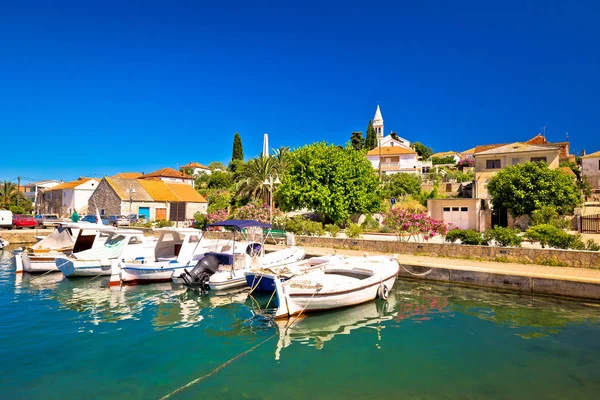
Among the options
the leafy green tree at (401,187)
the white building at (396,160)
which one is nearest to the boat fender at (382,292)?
the leafy green tree at (401,187)

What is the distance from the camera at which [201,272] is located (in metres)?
15.9

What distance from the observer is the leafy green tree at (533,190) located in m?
28.7

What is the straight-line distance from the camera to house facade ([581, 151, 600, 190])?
1845 inches

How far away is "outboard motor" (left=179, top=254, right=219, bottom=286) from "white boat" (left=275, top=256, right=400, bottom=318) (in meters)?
4.85

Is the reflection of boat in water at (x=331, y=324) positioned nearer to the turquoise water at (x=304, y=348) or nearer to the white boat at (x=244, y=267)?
the turquoise water at (x=304, y=348)

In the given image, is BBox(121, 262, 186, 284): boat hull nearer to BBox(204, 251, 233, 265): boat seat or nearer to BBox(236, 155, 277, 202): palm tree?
BBox(204, 251, 233, 265): boat seat

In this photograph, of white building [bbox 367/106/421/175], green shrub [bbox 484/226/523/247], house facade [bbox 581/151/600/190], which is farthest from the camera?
white building [bbox 367/106/421/175]

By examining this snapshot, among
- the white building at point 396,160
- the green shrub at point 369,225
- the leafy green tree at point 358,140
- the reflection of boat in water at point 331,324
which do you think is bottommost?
the reflection of boat in water at point 331,324

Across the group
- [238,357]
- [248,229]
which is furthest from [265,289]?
[238,357]

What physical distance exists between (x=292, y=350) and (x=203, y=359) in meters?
2.23

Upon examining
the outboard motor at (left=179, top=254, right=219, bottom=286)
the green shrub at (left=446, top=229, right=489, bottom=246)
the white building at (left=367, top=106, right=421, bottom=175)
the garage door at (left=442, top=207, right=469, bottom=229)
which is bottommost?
the outboard motor at (left=179, top=254, right=219, bottom=286)

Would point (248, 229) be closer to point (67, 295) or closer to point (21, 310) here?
point (67, 295)

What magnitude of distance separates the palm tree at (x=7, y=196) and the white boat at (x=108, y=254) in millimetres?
47337

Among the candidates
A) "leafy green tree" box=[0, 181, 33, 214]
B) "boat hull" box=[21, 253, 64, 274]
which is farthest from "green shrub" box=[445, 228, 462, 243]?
"leafy green tree" box=[0, 181, 33, 214]
